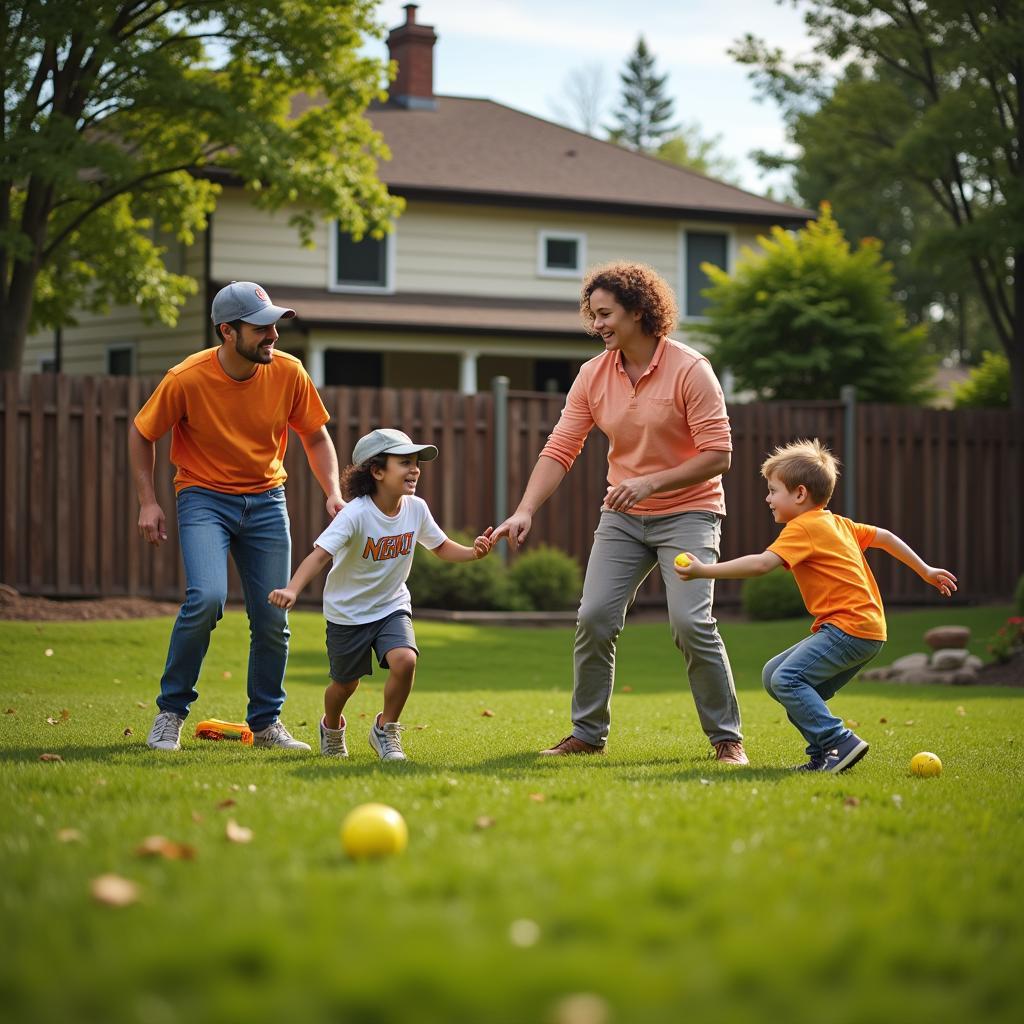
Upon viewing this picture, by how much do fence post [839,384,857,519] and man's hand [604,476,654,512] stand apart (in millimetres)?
12903

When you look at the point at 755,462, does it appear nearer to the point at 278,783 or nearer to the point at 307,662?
the point at 307,662

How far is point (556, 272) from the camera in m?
26.6

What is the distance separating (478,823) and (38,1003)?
196cm

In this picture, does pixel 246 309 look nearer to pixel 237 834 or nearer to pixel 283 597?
pixel 283 597

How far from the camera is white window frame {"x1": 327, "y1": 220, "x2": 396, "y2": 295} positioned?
25094 millimetres

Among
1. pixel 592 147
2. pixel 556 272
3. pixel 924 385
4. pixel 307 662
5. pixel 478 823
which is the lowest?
pixel 307 662

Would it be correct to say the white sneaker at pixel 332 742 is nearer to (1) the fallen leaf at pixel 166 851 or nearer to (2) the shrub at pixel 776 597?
(1) the fallen leaf at pixel 166 851

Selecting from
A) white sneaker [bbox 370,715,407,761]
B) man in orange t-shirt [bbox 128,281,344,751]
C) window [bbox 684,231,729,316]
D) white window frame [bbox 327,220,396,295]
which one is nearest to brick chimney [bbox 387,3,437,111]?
white window frame [bbox 327,220,396,295]

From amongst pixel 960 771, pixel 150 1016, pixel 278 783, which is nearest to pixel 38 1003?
pixel 150 1016

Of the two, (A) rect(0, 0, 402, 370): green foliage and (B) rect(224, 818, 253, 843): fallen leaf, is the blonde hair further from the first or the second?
(A) rect(0, 0, 402, 370): green foliage

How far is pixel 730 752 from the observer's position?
21.9 feet

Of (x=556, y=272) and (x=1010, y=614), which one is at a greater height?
(x=556, y=272)

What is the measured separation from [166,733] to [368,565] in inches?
50.3

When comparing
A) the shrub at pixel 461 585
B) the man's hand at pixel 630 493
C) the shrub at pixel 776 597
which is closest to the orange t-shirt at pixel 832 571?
the man's hand at pixel 630 493
